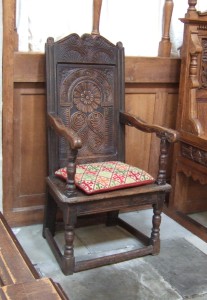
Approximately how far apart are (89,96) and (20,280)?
6.06 feet

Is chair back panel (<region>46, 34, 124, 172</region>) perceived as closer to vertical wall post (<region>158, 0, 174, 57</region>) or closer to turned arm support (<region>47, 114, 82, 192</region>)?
turned arm support (<region>47, 114, 82, 192</region>)

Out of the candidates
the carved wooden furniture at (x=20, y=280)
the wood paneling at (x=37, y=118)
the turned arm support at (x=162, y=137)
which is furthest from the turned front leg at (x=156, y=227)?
the carved wooden furniture at (x=20, y=280)

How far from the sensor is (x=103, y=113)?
102 inches

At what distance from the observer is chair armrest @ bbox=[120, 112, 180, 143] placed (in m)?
2.22

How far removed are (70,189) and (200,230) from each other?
1112 mm

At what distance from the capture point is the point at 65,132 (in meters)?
2.08

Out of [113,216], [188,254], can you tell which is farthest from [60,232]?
[188,254]

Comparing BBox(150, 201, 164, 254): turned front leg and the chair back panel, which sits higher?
the chair back panel

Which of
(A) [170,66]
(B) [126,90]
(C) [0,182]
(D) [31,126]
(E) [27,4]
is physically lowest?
(C) [0,182]

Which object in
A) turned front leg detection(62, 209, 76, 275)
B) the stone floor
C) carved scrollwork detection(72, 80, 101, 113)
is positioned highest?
carved scrollwork detection(72, 80, 101, 113)

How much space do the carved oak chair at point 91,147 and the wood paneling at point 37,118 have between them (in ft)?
0.62

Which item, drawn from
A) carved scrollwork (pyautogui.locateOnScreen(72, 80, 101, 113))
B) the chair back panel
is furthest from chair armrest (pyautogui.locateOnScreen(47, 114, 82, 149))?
carved scrollwork (pyautogui.locateOnScreen(72, 80, 101, 113))

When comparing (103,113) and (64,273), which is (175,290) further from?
(103,113)

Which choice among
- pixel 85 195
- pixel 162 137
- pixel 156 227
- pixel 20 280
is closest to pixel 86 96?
pixel 162 137
